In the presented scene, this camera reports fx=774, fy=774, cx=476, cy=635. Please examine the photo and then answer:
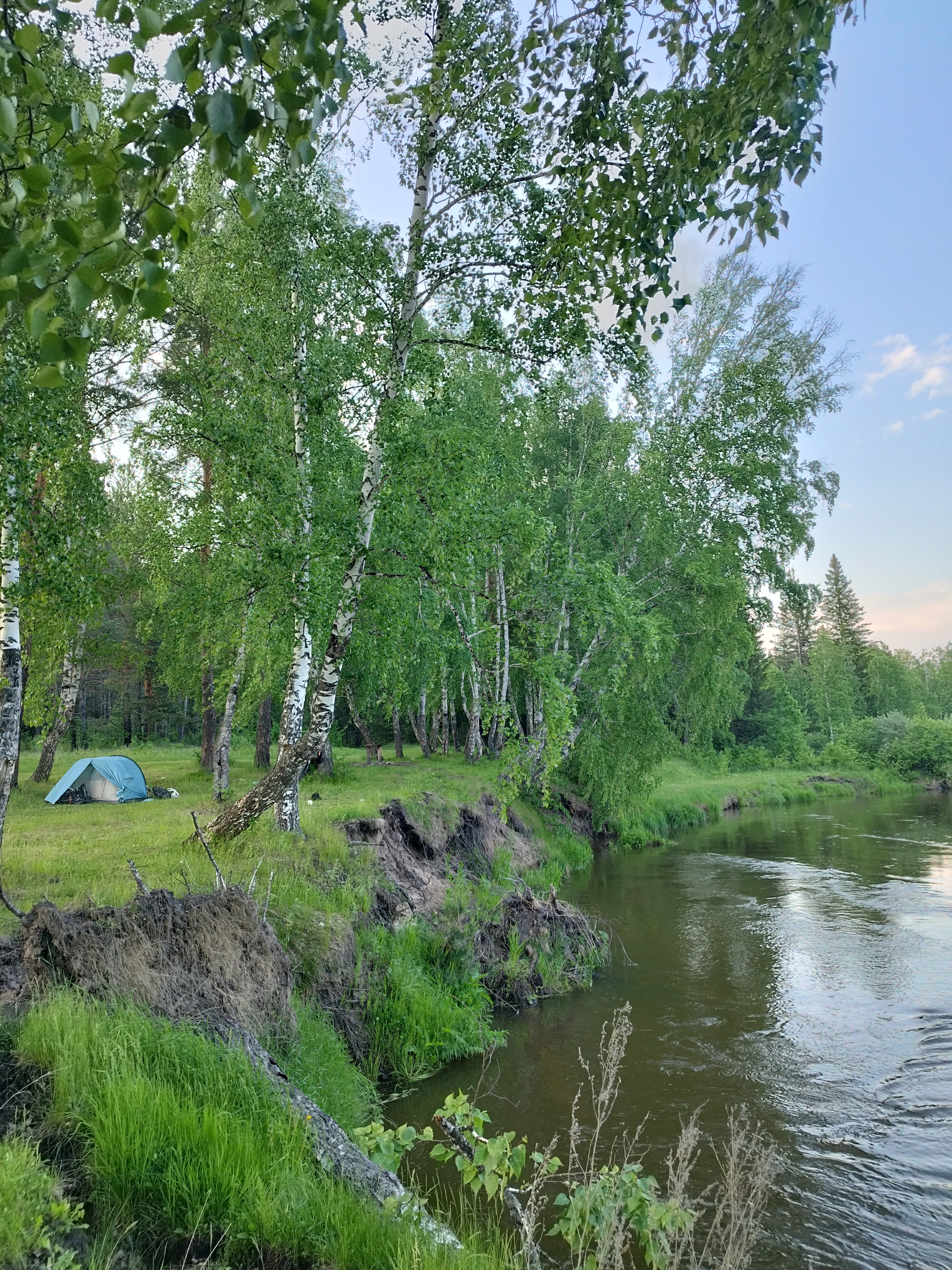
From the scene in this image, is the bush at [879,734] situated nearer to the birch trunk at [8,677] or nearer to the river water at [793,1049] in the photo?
the river water at [793,1049]

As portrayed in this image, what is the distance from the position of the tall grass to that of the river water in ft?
10.0

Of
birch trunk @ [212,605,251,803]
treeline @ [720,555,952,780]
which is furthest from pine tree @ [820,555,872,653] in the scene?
birch trunk @ [212,605,251,803]

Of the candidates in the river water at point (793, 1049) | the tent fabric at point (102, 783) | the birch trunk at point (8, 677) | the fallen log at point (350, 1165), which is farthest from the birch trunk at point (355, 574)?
the tent fabric at point (102, 783)

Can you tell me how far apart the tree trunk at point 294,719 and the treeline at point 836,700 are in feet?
54.5

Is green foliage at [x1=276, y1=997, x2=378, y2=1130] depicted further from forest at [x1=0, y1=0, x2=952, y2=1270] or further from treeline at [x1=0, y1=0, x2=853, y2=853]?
treeline at [x1=0, y1=0, x2=853, y2=853]

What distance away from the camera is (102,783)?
55.7 ft

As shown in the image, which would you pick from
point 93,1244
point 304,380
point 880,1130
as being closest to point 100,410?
point 304,380

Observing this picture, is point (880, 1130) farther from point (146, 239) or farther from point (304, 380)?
point (304, 380)

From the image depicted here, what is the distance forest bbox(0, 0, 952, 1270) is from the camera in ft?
8.80

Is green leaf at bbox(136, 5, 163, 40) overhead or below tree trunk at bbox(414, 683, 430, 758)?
overhead

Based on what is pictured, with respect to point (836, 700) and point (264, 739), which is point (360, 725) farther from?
point (836, 700)

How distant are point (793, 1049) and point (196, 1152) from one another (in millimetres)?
7103

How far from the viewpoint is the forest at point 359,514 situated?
2682 mm

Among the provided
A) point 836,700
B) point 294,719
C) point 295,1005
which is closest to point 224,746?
point 294,719
